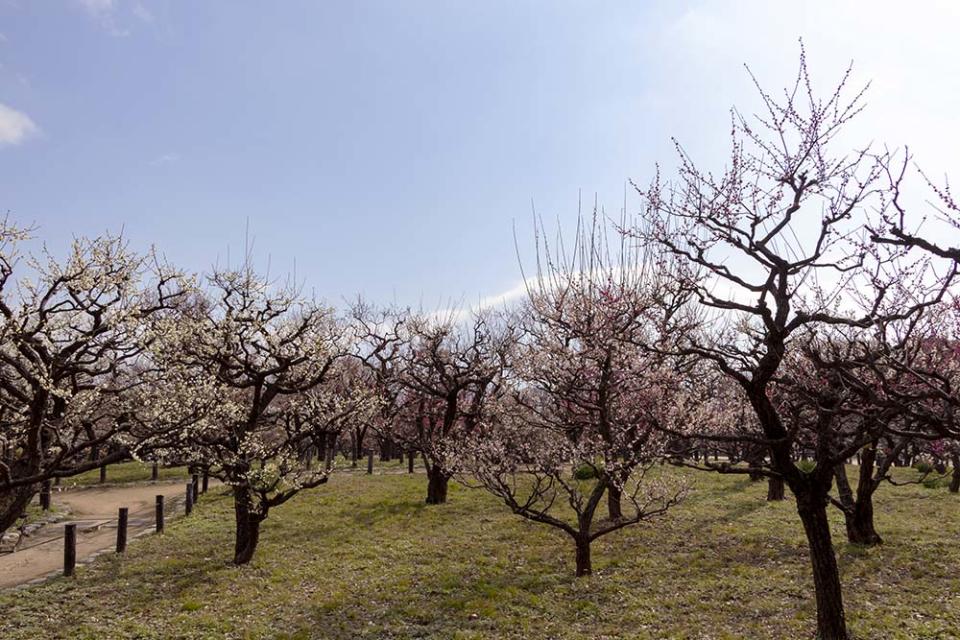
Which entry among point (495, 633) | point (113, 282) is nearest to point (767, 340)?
point (495, 633)

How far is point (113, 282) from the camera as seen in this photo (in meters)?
11.5

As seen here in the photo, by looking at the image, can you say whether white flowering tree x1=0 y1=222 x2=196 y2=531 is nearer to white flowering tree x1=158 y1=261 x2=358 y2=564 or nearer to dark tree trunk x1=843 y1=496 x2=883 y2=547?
white flowering tree x1=158 y1=261 x2=358 y2=564

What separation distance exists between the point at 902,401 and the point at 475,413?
18.7 metres

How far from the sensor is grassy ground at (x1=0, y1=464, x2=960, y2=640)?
10.7 meters

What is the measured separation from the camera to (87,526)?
2050 cm

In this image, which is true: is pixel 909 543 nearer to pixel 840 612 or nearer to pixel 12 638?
pixel 840 612

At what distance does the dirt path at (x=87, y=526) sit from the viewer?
15391 mm

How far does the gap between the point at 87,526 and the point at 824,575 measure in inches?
870

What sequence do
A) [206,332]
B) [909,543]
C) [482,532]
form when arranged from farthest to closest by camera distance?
[482,532] → [206,332] → [909,543]

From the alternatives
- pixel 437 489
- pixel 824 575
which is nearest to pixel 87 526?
pixel 437 489

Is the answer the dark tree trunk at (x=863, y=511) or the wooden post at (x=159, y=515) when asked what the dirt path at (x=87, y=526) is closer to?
the wooden post at (x=159, y=515)

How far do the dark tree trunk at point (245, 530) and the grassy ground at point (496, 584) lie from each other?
410 mm

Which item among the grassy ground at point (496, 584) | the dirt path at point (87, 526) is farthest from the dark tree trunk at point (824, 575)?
the dirt path at point (87, 526)

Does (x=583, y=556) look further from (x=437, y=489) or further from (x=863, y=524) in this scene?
(x=437, y=489)
